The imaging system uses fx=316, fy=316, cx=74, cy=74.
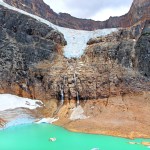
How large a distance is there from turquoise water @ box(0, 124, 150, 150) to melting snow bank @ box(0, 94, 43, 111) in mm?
6050

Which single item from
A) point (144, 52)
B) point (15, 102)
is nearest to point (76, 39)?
point (144, 52)

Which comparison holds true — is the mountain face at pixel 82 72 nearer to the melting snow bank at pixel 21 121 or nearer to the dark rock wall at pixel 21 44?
the dark rock wall at pixel 21 44

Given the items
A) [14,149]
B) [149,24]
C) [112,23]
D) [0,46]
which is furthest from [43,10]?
[14,149]

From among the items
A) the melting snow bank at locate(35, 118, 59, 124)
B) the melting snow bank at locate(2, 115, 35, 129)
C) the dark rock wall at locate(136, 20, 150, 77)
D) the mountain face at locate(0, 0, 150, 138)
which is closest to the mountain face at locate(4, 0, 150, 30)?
the mountain face at locate(0, 0, 150, 138)

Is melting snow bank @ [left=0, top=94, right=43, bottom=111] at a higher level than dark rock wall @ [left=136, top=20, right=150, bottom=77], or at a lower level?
lower

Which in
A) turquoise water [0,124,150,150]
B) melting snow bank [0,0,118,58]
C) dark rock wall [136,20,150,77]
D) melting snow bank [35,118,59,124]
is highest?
melting snow bank [0,0,118,58]

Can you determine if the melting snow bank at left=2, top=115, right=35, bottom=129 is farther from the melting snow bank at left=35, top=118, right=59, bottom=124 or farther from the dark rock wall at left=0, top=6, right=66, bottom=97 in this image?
the dark rock wall at left=0, top=6, right=66, bottom=97

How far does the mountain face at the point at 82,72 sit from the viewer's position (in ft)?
114

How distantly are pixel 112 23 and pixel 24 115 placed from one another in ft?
143

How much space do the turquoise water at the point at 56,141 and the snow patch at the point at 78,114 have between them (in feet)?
12.8

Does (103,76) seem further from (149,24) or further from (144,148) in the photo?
(144,148)

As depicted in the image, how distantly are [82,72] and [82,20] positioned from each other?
136 feet

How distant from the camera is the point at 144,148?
22469 mm

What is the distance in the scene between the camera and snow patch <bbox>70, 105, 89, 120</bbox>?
34.9 m
